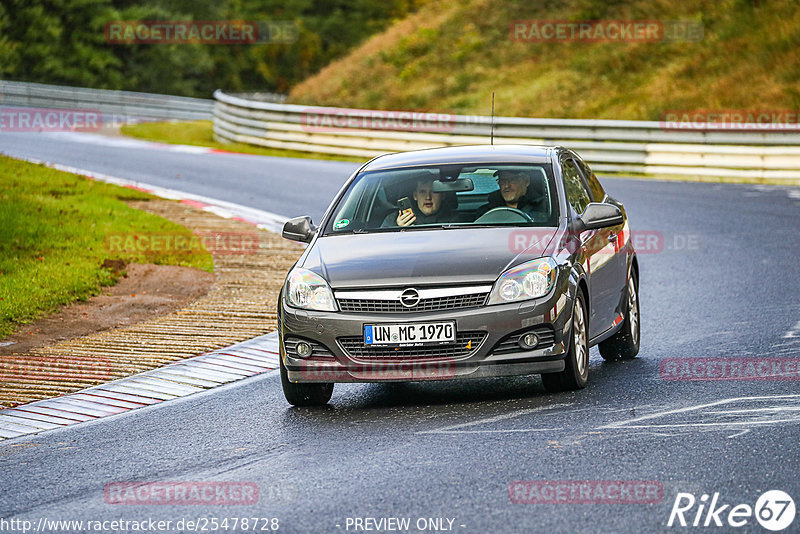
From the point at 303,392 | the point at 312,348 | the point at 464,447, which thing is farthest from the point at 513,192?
the point at 464,447

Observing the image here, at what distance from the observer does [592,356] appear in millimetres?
10570

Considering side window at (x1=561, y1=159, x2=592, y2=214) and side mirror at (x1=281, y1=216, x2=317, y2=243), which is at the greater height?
side window at (x1=561, y1=159, x2=592, y2=214)

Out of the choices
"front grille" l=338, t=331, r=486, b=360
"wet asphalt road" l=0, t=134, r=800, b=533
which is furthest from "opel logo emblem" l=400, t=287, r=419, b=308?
"wet asphalt road" l=0, t=134, r=800, b=533

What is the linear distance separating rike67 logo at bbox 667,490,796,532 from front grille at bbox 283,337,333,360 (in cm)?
293

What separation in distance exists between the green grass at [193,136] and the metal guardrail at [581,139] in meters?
0.20

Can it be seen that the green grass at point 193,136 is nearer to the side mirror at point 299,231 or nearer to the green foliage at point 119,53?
the green foliage at point 119,53

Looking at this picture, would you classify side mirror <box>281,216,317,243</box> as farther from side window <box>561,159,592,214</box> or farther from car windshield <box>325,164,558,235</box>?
side window <box>561,159,592,214</box>

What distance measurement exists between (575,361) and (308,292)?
178 cm

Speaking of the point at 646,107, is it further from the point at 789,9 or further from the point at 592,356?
the point at 592,356

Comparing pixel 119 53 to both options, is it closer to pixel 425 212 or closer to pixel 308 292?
pixel 425 212

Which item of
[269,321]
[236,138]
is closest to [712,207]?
[269,321]

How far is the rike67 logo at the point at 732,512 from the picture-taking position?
563 centimetres

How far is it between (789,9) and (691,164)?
12.4m

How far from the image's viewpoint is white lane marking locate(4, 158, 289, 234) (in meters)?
18.7
